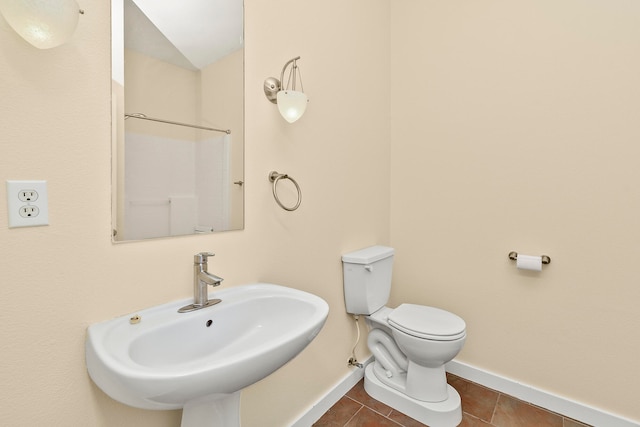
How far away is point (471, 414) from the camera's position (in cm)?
154

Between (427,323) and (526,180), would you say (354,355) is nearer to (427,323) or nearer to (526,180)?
(427,323)

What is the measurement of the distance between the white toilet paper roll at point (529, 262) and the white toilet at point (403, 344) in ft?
1.46

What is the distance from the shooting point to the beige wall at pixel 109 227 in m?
0.69

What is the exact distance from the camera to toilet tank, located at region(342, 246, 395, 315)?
1630 millimetres

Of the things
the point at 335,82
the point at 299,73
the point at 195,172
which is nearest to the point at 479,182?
the point at 335,82

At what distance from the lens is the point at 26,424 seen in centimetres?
70

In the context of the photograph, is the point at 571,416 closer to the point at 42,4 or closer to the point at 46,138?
the point at 46,138

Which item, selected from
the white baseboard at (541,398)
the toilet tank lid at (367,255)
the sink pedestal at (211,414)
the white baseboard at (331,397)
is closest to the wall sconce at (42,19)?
the sink pedestal at (211,414)

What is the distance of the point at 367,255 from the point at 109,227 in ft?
3.97

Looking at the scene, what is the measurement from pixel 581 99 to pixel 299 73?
1405mm

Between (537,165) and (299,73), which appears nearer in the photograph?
(299,73)

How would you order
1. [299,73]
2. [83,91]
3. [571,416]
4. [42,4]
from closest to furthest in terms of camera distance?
[42,4], [83,91], [299,73], [571,416]

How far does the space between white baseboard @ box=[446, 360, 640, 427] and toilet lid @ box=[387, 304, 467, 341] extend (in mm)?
500

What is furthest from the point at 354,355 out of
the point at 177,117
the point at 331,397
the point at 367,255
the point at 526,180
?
the point at 177,117
